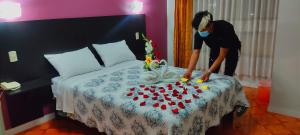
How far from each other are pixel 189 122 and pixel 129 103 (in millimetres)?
527

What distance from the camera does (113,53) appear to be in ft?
11.3

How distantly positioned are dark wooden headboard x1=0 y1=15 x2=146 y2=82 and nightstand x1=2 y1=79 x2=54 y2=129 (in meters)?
0.21

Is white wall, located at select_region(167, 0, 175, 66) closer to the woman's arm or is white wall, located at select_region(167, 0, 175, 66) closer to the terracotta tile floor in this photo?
the terracotta tile floor

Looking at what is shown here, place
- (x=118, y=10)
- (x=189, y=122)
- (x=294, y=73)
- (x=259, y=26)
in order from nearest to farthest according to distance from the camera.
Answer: (x=189, y=122) → (x=294, y=73) → (x=259, y=26) → (x=118, y=10)

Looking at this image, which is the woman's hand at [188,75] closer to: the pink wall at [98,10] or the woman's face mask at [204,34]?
the woman's face mask at [204,34]

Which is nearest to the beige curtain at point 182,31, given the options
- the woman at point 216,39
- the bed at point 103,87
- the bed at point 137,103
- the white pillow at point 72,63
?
the bed at point 103,87

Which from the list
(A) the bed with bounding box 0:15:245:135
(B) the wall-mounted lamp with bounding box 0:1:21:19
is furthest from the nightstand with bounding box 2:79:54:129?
(B) the wall-mounted lamp with bounding box 0:1:21:19

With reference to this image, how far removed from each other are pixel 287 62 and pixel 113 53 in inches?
86.1

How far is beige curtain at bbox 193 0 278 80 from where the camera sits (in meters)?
3.56

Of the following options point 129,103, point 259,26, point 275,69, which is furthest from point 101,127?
point 259,26

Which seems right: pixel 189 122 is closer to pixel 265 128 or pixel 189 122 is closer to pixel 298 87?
pixel 265 128

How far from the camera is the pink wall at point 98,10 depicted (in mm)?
2848

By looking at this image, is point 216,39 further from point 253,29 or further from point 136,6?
point 136,6

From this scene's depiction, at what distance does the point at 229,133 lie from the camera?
2615mm
